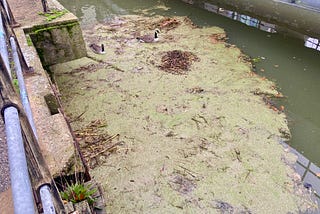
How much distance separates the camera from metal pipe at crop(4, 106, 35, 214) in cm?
56

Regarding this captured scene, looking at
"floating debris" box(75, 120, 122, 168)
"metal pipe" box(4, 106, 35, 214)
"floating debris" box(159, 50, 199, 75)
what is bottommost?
"floating debris" box(75, 120, 122, 168)

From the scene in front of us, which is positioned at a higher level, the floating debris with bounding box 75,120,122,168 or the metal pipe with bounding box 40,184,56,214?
the metal pipe with bounding box 40,184,56,214

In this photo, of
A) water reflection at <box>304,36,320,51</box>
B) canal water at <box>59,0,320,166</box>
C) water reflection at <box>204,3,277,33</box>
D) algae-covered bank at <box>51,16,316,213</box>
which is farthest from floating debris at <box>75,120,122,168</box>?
water reflection at <box>204,3,277,33</box>

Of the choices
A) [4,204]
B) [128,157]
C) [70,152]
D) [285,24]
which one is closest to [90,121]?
[128,157]

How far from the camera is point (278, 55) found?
439cm

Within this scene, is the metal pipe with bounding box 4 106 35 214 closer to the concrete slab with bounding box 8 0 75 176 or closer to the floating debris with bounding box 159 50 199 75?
the concrete slab with bounding box 8 0 75 176

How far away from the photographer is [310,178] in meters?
2.48

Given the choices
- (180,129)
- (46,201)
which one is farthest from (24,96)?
(180,129)

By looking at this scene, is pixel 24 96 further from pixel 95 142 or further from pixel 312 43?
pixel 312 43

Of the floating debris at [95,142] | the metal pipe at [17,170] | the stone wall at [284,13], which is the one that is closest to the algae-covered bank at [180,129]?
the floating debris at [95,142]

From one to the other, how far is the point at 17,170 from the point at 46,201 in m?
0.16

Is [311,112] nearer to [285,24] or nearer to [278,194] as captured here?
[278,194]

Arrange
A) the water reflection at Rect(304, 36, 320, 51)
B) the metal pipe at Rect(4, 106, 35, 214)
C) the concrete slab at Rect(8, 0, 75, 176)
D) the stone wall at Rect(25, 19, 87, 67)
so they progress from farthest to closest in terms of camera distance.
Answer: the water reflection at Rect(304, 36, 320, 51)
the stone wall at Rect(25, 19, 87, 67)
the concrete slab at Rect(8, 0, 75, 176)
the metal pipe at Rect(4, 106, 35, 214)

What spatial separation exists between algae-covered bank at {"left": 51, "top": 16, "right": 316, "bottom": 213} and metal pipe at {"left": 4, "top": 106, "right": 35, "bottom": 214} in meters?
1.64
